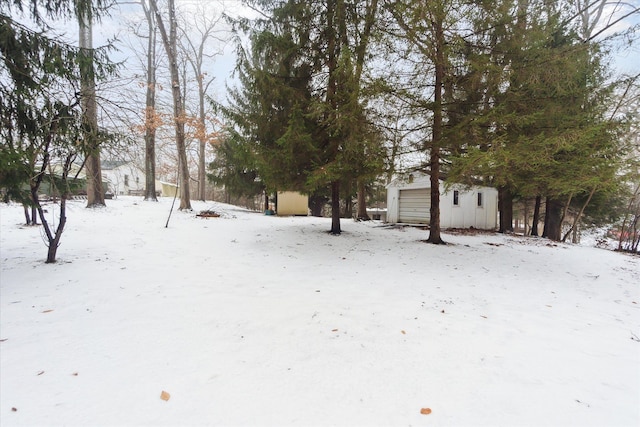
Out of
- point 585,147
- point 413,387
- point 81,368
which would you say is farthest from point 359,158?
point 81,368

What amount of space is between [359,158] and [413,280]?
2991 mm

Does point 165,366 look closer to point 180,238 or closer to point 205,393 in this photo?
point 205,393

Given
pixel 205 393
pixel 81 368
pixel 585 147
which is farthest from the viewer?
pixel 585 147

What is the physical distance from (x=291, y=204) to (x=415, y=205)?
651cm

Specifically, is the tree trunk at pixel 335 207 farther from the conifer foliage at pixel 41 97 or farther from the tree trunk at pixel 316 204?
the tree trunk at pixel 316 204

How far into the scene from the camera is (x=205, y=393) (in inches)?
71.4

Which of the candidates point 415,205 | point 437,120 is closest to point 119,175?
point 437,120

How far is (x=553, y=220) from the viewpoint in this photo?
12.4 m

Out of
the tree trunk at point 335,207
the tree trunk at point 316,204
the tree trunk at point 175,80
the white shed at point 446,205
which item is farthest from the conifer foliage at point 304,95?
the tree trunk at point 316,204

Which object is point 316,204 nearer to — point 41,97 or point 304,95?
point 304,95

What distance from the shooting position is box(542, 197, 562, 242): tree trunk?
12281mm

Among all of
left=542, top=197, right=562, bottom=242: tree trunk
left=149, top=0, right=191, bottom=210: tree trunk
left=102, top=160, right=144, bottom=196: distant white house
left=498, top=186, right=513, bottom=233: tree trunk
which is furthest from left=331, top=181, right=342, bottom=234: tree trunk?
left=542, top=197, right=562, bottom=242: tree trunk

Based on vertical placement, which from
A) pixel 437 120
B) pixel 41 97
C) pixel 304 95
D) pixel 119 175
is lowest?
pixel 119 175

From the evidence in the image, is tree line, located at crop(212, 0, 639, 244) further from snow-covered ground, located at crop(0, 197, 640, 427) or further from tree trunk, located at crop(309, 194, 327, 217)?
tree trunk, located at crop(309, 194, 327, 217)
